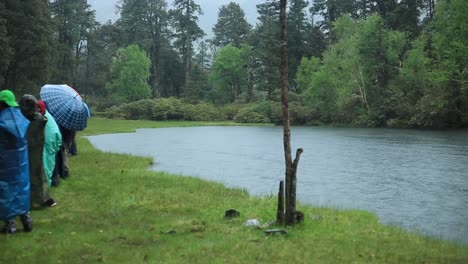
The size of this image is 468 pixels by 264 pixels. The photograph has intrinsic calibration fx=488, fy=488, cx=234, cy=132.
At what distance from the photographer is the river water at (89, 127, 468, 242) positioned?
46.8 feet

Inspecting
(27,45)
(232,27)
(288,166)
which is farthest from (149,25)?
(288,166)

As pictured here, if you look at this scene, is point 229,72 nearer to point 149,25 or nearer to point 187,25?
point 187,25

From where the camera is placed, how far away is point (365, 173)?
72.8ft

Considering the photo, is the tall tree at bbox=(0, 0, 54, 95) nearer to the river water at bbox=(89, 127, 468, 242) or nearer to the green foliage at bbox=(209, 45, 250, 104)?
the river water at bbox=(89, 127, 468, 242)

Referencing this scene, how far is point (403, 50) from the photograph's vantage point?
6669 cm

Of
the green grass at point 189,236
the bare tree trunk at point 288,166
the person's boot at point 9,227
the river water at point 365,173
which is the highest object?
the bare tree trunk at point 288,166

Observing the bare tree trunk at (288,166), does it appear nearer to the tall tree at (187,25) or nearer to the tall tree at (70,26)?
the tall tree at (70,26)

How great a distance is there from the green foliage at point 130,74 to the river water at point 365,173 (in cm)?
5412

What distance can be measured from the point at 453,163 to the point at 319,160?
6.80 m

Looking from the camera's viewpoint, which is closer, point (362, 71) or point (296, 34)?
point (362, 71)

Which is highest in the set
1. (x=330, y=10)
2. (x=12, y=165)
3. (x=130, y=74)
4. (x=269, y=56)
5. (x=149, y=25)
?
(x=330, y=10)

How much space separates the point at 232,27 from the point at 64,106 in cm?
10363

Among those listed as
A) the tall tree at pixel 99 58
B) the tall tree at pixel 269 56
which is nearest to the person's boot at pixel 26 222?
the tall tree at pixel 269 56

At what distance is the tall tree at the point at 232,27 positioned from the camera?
11286 centimetres
